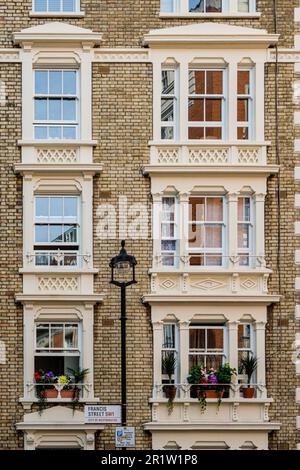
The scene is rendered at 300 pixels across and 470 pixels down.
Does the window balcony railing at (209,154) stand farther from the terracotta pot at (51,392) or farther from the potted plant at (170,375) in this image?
the terracotta pot at (51,392)

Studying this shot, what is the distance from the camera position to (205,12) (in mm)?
26969

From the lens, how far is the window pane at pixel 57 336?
2641 centimetres

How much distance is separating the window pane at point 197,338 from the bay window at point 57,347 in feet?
7.62

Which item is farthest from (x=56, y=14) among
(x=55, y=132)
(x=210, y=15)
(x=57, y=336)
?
(x=57, y=336)

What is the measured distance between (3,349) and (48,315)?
114 centimetres

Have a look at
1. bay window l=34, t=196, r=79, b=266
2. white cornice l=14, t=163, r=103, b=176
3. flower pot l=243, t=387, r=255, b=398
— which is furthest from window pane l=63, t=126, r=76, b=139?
flower pot l=243, t=387, r=255, b=398

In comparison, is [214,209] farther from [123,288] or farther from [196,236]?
[123,288]

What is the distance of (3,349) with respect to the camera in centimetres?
2617

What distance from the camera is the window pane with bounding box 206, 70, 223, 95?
88.1ft

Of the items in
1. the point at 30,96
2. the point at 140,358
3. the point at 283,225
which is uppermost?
the point at 30,96

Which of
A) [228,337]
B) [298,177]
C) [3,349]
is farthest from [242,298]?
[3,349]

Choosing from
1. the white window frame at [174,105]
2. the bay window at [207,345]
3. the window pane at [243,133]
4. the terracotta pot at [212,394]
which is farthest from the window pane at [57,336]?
the window pane at [243,133]

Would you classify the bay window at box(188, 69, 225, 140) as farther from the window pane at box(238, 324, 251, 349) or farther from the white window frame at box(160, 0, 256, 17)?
the window pane at box(238, 324, 251, 349)
